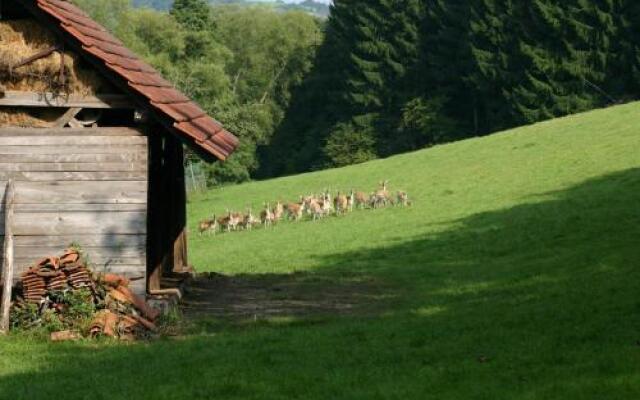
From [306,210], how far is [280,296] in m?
20.5

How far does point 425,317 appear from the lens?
14.6 meters

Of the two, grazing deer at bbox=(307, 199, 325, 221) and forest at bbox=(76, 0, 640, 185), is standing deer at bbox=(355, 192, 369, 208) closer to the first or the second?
grazing deer at bbox=(307, 199, 325, 221)

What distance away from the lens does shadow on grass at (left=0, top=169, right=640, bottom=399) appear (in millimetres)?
9898

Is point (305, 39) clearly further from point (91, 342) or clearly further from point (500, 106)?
point (91, 342)

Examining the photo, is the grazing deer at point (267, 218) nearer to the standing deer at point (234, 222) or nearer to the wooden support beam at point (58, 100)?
the standing deer at point (234, 222)

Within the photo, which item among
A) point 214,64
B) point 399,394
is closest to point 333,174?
point 214,64

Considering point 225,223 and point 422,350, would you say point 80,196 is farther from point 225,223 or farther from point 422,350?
point 225,223

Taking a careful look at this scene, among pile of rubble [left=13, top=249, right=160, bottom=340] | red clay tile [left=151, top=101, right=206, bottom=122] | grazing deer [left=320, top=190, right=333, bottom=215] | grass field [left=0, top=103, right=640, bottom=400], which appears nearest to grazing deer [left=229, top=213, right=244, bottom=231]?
grass field [left=0, top=103, right=640, bottom=400]

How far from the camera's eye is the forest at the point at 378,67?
68312 mm

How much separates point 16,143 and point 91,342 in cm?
359

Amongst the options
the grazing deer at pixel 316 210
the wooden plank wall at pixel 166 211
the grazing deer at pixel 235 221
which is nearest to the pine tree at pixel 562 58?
the grazing deer at pixel 316 210

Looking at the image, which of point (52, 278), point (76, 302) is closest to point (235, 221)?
point (52, 278)

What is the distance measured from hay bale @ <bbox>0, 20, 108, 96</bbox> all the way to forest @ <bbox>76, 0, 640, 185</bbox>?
40104mm

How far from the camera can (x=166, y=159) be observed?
19.6m
